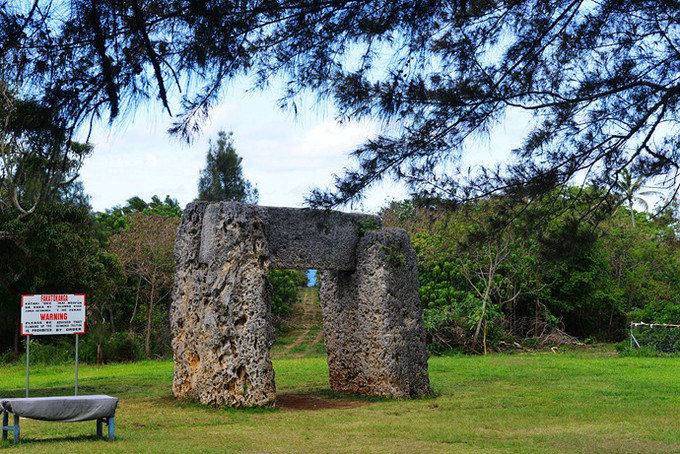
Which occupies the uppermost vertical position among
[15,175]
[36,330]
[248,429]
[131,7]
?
[131,7]

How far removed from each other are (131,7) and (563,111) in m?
3.21

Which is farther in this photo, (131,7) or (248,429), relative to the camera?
(248,429)

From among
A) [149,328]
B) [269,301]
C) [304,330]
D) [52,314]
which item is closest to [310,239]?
[269,301]

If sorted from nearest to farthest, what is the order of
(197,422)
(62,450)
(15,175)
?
1. (15,175)
2. (62,450)
3. (197,422)

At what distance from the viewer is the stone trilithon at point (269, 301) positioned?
41.0 ft

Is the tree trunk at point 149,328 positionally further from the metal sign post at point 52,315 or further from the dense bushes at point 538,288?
the metal sign post at point 52,315

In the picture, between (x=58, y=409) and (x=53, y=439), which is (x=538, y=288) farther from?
(x=58, y=409)

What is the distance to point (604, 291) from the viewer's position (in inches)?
1053

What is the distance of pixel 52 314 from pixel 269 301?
323cm

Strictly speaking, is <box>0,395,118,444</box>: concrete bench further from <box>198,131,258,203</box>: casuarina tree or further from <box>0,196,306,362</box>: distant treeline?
<box>198,131,258,203</box>: casuarina tree

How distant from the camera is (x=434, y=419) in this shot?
11445 millimetres

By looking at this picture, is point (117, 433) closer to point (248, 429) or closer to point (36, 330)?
point (248, 429)

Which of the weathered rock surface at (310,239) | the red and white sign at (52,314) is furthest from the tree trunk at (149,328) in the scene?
the weathered rock surface at (310,239)

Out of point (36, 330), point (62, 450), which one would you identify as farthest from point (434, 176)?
point (36, 330)
